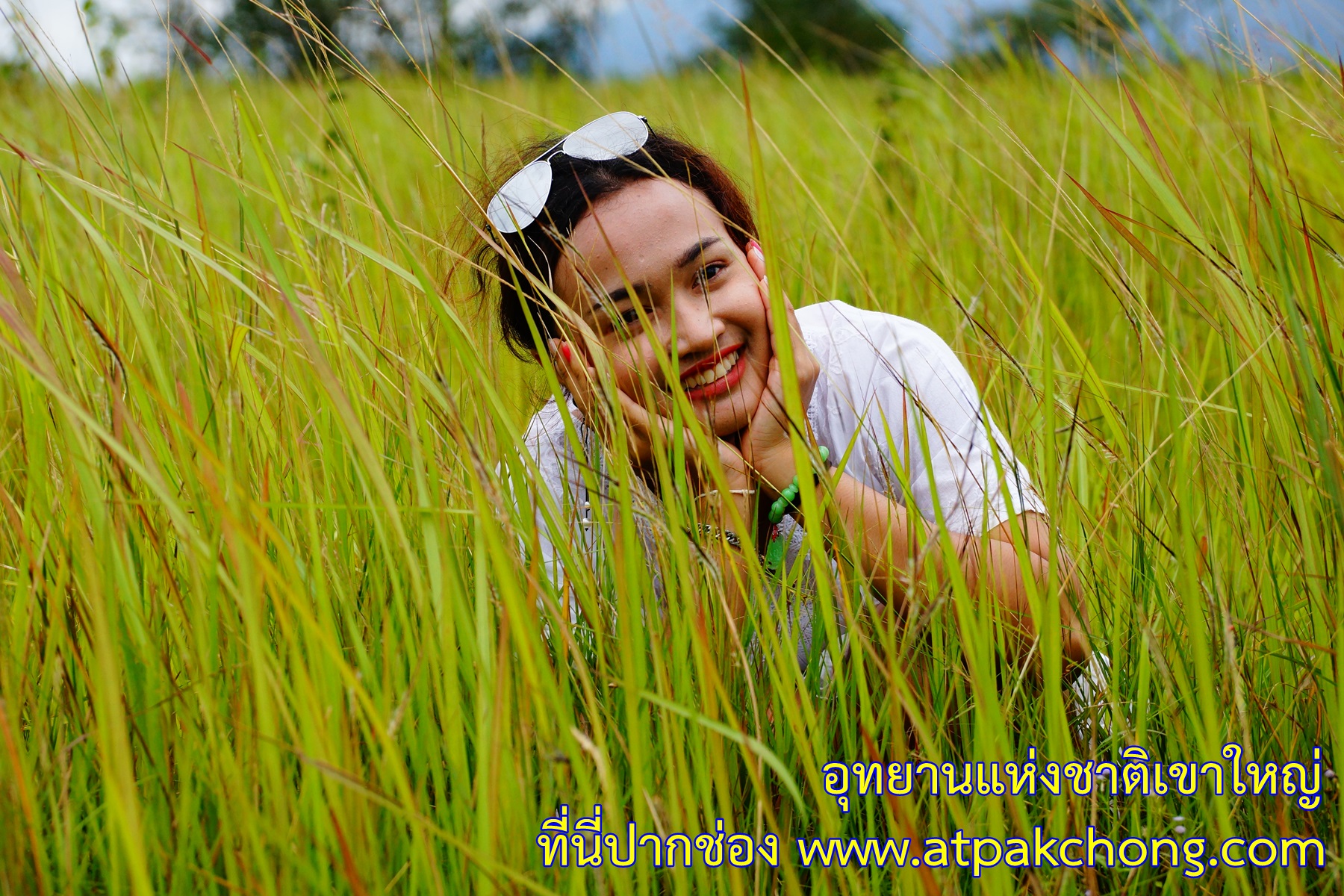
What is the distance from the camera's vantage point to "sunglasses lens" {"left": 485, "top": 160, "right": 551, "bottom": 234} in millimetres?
1602

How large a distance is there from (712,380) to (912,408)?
1.09 feet

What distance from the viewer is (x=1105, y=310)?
2594 mm

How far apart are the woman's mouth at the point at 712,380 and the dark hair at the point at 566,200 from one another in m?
0.21

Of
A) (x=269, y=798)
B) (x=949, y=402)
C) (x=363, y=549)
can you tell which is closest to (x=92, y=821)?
(x=269, y=798)

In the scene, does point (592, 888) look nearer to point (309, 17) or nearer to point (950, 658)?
point (950, 658)

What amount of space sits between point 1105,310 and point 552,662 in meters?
2.02

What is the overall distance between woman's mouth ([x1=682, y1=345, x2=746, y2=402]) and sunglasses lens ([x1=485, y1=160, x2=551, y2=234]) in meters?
0.38

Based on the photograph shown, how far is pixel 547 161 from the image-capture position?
1682 mm

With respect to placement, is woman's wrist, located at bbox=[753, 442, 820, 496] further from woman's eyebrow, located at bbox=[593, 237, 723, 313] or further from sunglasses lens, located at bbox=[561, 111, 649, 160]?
sunglasses lens, located at bbox=[561, 111, 649, 160]

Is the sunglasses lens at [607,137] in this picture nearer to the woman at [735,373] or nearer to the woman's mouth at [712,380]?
the woman at [735,373]

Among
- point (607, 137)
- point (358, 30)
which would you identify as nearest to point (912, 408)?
point (607, 137)

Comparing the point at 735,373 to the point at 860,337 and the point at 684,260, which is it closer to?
the point at 684,260

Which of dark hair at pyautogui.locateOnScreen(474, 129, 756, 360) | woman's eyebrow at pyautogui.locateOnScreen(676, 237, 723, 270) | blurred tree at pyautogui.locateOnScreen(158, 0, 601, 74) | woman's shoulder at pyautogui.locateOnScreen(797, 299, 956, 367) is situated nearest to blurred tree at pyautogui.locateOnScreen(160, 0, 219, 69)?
blurred tree at pyautogui.locateOnScreen(158, 0, 601, 74)

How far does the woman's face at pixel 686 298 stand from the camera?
151 centimetres
